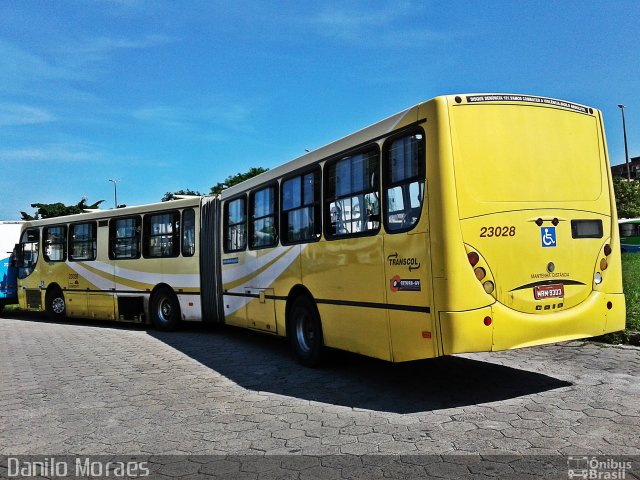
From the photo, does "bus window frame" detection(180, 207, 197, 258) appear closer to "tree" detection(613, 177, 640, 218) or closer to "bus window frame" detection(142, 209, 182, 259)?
"bus window frame" detection(142, 209, 182, 259)

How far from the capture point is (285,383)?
7.25m

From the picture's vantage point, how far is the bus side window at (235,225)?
10.5 meters

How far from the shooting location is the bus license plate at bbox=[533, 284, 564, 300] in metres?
5.78

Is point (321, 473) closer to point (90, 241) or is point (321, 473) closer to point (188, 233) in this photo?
point (188, 233)

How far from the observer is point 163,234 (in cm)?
→ 1356

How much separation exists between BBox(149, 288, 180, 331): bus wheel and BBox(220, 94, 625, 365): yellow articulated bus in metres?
6.73

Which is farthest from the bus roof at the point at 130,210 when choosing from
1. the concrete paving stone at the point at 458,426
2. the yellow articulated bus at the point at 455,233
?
the concrete paving stone at the point at 458,426

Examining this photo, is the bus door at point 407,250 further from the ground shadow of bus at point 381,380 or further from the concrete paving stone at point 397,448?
the concrete paving stone at point 397,448

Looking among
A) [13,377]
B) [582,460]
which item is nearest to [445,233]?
[582,460]

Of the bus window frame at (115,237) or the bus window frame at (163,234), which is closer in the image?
the bus window frame at (163,234)

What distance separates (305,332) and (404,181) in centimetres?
324

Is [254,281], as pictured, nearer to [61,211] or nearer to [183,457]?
[183,457]

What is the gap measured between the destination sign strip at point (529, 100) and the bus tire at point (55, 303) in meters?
14.5

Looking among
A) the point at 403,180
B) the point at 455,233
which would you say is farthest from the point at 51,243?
the point at 455,233
